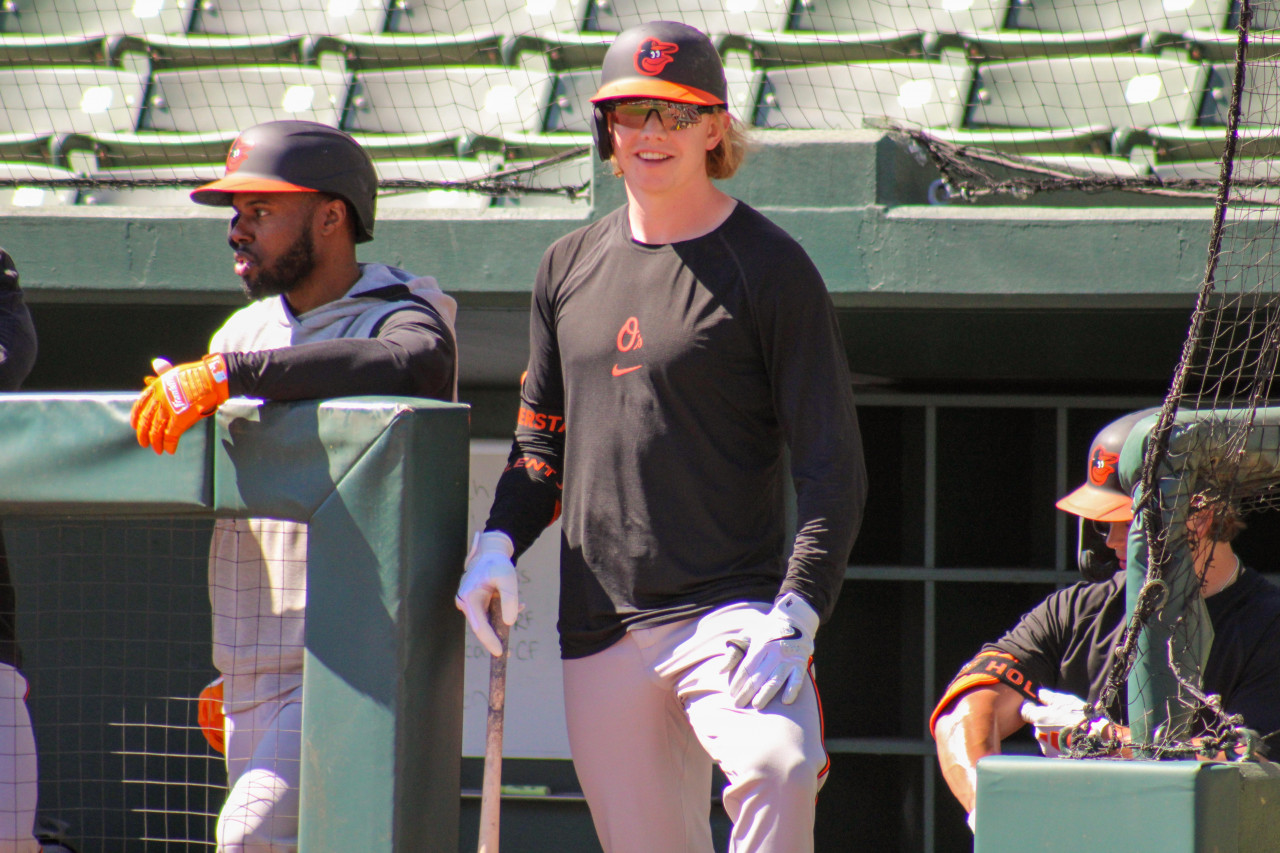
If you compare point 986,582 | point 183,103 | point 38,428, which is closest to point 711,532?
point 38,428

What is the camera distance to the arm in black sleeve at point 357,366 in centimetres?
200

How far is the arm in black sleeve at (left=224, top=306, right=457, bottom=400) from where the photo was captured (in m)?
2.00

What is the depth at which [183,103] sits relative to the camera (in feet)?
16.4

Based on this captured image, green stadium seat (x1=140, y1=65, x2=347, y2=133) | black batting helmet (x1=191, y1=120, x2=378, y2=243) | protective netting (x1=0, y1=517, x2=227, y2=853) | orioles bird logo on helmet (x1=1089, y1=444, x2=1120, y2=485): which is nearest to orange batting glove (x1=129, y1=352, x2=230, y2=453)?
black batting helmet (x1=191, y1=120, x2=378, y2=243)

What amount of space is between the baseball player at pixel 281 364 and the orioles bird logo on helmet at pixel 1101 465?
5.00 feet

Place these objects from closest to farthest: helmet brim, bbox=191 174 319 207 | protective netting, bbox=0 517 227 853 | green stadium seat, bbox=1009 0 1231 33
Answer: helmet brim, bbox=191 174 319 207 < protective netting, bbox=0 517 227 853 < green stadium seat, bbox=1009 0 1231 33

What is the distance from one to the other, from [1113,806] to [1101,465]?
1.39 metres

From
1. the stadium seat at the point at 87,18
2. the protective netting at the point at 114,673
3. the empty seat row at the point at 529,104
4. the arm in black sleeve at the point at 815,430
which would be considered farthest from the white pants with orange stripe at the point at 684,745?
the stadium seat at the point at 87,18

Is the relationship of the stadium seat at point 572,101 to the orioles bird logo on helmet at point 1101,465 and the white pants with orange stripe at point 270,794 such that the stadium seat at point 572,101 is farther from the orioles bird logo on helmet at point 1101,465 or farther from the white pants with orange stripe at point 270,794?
the white pants with orange stripe at point 270,794

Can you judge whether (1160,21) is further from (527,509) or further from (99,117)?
(99,117)

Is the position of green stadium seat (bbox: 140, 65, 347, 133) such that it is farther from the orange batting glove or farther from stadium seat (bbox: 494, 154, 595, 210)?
the orange batting glove

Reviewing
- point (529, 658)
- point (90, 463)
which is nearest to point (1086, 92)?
point (529, 658)

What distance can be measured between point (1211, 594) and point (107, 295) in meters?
2.97

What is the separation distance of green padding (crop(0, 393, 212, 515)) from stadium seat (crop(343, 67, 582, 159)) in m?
2.82
